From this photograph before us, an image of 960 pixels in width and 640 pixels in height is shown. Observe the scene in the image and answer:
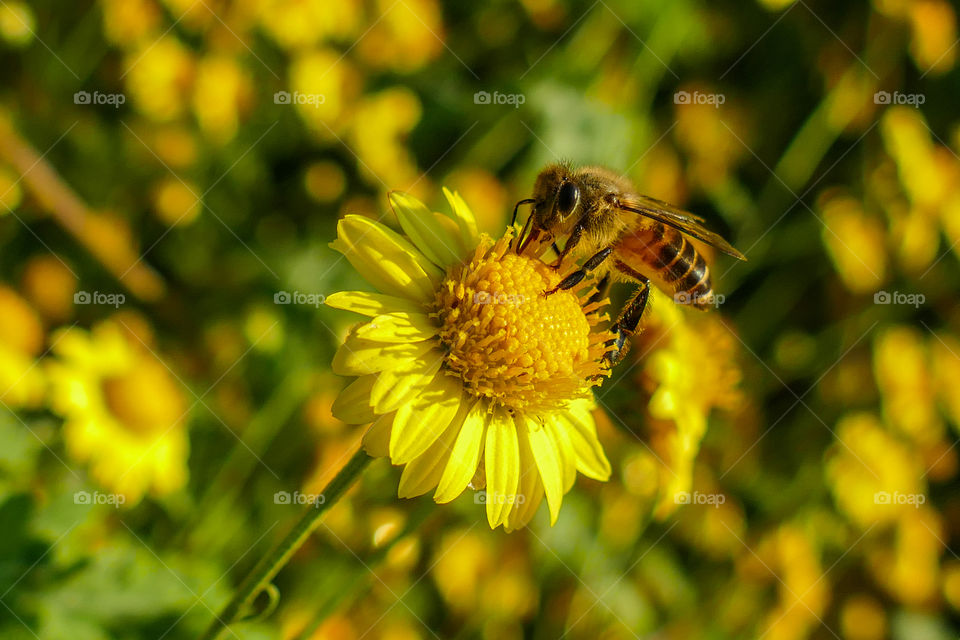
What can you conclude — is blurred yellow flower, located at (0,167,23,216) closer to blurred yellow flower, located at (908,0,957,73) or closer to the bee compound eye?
the bee compound eye

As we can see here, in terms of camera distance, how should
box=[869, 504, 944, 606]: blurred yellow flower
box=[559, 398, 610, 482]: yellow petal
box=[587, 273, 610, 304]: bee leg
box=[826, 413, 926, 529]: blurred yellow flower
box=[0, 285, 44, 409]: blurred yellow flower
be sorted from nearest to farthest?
box=[559, 398, 610, 482]: yellow petal, box=[587, 273, 610, 304]: bee leg, box=[0, 285, 44, 409]: blurred yellow flower, box=[826, 413, 926, 529]: blurred yellow flower, box=[869, 504, 944, 606]: blurred yellow flower

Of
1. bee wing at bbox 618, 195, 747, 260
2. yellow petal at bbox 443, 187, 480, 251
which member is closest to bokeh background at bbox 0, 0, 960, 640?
bee wing at bbox 618, 195, 747, 260

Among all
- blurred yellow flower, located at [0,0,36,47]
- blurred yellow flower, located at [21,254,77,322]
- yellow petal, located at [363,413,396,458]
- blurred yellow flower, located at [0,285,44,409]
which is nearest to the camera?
yellow petal, located at [363,413,396,458]

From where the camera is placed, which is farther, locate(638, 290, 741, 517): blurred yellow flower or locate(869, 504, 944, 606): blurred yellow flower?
locate(869, 504, 944, 606): blurred yellow flower

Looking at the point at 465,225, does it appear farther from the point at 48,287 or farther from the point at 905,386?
the point at 905,386

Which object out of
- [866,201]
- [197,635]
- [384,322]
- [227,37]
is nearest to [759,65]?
[866,201]

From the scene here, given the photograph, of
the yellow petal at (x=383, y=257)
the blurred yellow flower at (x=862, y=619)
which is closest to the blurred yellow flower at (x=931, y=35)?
the blurred yellow flower at (x=862, y=619)

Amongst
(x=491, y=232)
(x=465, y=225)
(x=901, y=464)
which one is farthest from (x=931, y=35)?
(x=465, y=225)
